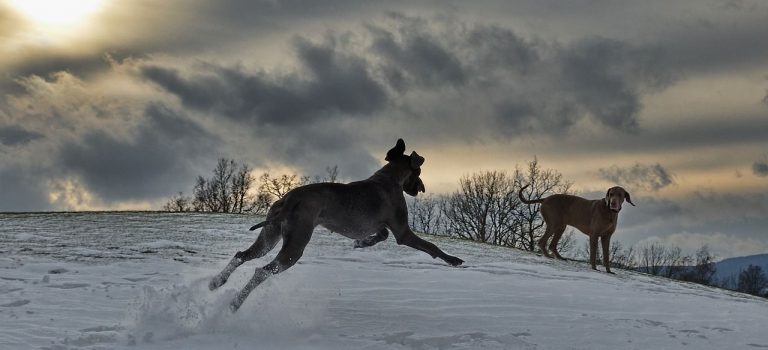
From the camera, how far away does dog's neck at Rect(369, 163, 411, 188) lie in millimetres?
8281

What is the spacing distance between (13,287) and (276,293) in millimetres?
3502

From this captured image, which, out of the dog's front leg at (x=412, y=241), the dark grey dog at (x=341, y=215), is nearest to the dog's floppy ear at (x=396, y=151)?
the dark grey dog at (x=341, y=215)

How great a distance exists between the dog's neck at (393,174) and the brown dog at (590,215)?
6522 millimetres

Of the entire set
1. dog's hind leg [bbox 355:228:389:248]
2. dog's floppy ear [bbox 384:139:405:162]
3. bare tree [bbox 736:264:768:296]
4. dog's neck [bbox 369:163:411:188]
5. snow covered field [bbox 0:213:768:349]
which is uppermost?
bare tree [bbox 736:264:768:296]

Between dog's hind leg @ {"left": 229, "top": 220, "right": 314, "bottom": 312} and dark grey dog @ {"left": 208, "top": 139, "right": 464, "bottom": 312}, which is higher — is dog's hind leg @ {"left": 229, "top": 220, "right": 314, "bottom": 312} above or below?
below

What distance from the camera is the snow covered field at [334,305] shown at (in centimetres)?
684

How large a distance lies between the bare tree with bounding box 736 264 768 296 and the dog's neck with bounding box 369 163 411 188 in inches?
3093

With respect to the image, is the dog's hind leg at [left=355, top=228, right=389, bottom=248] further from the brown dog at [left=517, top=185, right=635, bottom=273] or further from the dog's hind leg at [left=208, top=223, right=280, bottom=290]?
the brown dog at [left=517, top=185, right=635, bottom=273]

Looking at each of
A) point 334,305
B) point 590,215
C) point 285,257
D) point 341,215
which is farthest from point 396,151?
point 590,215

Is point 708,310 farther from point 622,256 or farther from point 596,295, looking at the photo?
point 622,256

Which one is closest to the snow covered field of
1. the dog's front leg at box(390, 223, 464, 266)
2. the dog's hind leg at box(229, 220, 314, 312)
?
the dog's hind leg at box(229, 220, 314, 312)

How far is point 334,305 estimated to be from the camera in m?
8.50

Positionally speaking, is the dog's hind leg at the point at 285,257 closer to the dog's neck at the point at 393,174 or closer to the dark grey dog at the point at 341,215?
the dark grey dog at the point at 341,215

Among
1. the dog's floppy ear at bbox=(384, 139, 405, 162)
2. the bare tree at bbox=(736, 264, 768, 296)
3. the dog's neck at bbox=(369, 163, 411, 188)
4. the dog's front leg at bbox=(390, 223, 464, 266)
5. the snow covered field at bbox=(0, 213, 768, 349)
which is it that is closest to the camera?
the snow covered field at bbox=(0, 213, 768, 349)
